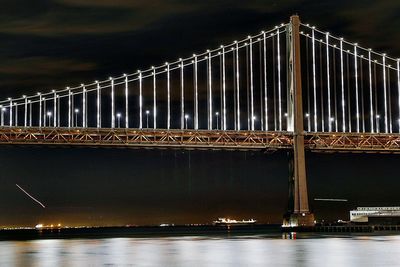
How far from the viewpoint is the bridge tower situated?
224ft

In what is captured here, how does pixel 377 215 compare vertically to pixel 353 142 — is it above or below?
below

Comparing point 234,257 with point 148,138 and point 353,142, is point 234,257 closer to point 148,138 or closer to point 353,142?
point 148,138

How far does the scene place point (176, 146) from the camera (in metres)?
69.2

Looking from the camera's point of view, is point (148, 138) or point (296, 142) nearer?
point (296, 142)

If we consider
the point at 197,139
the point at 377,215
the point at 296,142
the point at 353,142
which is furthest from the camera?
the point at 377,215

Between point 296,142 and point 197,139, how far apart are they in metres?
7.74

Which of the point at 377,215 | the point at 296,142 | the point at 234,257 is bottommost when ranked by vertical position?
the point at 234,257

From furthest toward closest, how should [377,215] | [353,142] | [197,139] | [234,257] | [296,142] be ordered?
[377,215], [353,142], [197,139], [296,142], [234,257]

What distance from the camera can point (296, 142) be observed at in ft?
227

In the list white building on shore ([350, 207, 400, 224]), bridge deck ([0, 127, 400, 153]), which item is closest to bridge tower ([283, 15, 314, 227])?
bridge deck ([0, 127, 400, 153])

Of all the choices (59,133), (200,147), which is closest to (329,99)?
(200,147)

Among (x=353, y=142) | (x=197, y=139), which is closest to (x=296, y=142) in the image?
(x=353, y=142)

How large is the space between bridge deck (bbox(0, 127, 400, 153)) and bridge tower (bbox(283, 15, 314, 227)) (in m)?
1.23

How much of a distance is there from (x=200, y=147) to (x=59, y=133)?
35.5ft
